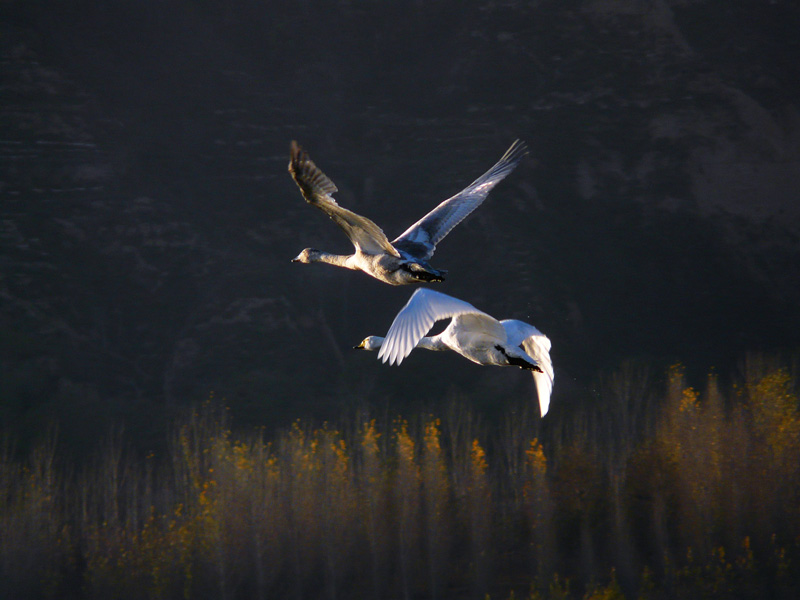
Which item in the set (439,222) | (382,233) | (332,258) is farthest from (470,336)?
(332,258)

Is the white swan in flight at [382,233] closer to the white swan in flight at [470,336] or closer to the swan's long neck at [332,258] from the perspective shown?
the swan's long neck at [332,258]

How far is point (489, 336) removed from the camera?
8.02 metres

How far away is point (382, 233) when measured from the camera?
8.01m

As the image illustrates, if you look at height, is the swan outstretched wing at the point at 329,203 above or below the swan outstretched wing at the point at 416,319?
above

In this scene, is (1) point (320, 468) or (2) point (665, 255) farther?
(2) point (665, 255)

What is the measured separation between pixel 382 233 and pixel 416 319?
903 millimetres

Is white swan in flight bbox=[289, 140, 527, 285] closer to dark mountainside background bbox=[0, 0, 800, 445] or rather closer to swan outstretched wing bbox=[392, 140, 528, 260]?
swan outstretched wing bbox=[392, 140, 528, 260]

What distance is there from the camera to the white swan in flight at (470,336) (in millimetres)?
7418

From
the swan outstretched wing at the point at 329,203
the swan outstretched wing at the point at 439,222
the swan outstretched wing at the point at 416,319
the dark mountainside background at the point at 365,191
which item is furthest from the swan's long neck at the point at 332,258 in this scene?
the dark mountainside background at the point at 365,191

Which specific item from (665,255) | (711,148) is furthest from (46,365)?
(711,148)

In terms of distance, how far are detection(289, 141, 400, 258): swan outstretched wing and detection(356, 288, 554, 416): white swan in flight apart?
2.27 ft

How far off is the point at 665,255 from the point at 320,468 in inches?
377

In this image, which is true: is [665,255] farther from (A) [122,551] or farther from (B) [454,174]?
(A) [122,551]

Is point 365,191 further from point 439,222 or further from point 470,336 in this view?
point 470,336
